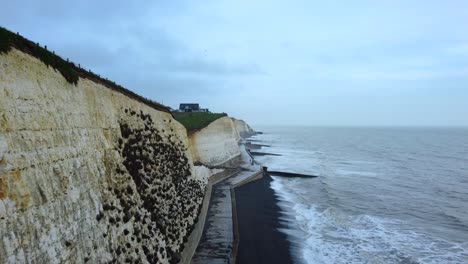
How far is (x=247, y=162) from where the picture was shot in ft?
198

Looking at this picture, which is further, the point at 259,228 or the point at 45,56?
the point at 259,228

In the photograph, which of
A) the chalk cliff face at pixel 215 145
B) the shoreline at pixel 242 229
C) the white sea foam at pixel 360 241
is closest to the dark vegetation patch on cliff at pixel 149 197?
the shoreline at pixel 242 229

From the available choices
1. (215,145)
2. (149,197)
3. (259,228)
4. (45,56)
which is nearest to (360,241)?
(259,228)

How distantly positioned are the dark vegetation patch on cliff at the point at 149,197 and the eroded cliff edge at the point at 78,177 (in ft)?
0.18

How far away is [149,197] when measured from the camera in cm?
1789

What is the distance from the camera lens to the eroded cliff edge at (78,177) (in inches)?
349

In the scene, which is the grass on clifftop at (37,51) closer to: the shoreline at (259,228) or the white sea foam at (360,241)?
the shoreline at (259,228)

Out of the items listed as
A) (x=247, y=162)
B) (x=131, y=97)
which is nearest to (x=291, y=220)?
(x=131, y=97)

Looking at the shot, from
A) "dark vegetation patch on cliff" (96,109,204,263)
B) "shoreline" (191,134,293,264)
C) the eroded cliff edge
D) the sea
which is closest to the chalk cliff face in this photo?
"shoreline" (191,134,293,264)

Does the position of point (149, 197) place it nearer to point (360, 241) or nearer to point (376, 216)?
point (360, 241)

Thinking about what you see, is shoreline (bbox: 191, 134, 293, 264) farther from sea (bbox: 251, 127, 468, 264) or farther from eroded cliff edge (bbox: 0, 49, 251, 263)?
eroded cliff edge (bbox: 0, 49, 251, 263)

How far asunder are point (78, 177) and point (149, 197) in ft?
20.3

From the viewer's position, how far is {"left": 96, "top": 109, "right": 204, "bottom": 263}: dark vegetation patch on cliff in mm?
14211

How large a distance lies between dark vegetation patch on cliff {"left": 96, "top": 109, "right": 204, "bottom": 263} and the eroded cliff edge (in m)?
0.05
